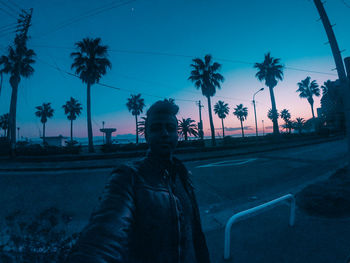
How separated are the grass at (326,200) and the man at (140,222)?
413cm

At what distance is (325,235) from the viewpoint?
2.81 m

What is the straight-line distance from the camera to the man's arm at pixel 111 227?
0.69 meters

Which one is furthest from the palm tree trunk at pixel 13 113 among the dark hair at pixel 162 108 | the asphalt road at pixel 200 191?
the dark hair at pixel 162 108

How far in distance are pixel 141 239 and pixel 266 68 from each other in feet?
103

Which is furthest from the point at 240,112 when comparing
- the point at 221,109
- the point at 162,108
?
the point at 162,108

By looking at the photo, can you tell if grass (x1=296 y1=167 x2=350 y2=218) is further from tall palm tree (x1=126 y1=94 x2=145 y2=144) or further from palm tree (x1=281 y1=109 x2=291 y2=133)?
palm tree (x1=281 y1=109 x2=291 y2=133)

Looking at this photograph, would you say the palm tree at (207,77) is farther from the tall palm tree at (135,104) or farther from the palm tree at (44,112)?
the palm tree at (44,112)

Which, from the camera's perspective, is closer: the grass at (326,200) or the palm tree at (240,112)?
the grass at (326,200)

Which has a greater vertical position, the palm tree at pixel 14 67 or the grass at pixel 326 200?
the palm tree at pixel 14 67

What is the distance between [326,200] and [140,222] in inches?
194

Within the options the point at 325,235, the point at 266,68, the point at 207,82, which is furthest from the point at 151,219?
the point at 266,68

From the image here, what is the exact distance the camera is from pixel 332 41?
5.40 meters

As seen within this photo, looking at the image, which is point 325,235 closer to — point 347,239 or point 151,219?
point 347,239

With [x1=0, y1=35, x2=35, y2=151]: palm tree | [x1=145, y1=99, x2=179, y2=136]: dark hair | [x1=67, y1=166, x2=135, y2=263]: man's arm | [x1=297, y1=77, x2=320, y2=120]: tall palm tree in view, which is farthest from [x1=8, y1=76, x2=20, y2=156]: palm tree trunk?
[x1=297, y1=77, x2=320, y2=120]: tall palm tree
